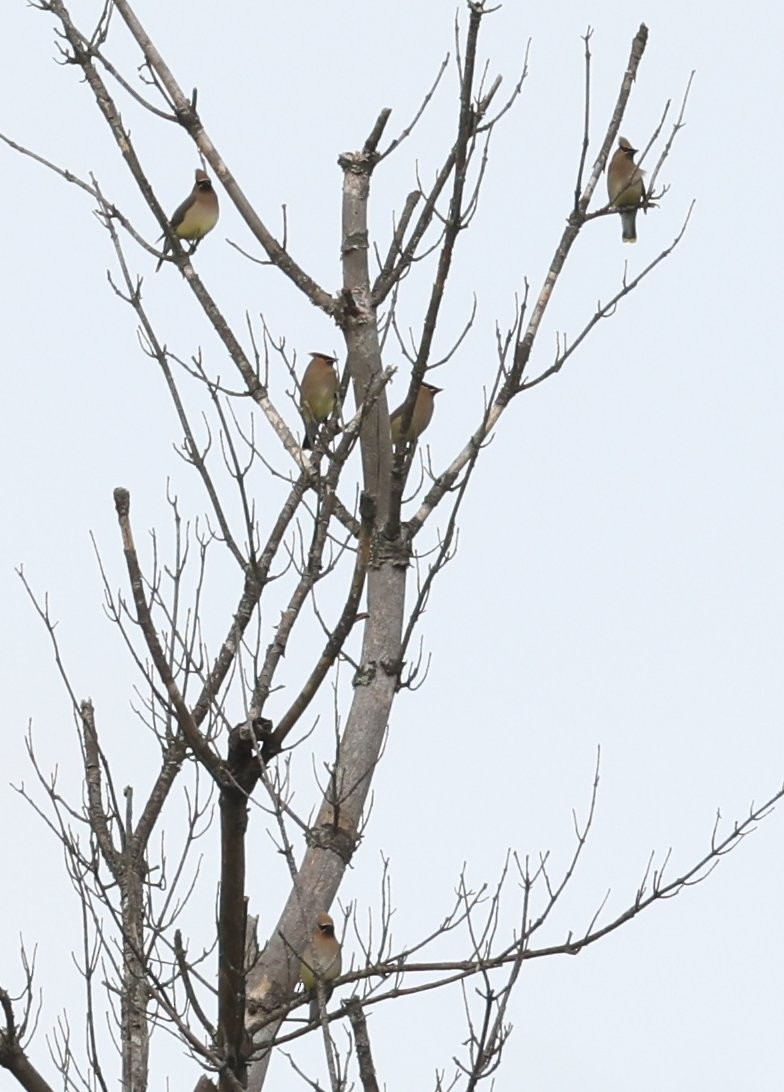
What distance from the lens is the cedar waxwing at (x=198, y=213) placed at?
8.18 m

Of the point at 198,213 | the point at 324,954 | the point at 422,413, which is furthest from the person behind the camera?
the point at 198,213

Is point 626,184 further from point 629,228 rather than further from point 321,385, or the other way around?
point 629,228

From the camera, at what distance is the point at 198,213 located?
821 cm

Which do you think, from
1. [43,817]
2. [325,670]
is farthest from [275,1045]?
[43,817]

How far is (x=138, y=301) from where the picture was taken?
501 cm

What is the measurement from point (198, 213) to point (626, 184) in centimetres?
261

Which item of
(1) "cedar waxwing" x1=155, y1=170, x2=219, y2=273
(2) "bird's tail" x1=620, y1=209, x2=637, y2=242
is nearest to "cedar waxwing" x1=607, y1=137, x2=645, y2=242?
(2) "bird's tail" x1=620, y1=209, x2=637, y2=242

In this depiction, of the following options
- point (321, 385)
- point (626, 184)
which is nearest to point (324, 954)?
point (321, 385)

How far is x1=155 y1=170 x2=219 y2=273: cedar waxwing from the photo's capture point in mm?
8180

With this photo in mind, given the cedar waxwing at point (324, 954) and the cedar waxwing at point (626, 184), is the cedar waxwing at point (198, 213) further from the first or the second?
the cedar waxwing at point (324, 954)

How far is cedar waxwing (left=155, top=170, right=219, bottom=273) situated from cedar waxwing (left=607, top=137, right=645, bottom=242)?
1947mm

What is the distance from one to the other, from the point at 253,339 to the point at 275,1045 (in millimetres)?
1985

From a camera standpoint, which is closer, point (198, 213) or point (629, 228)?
point (198, 213)

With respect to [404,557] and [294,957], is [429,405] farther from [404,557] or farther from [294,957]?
[294,957]
